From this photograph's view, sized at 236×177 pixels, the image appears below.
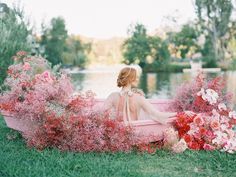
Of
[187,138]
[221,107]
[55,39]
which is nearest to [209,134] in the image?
[187,138]

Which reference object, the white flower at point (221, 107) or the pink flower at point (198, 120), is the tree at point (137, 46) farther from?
the pink flower at point (198, 120)

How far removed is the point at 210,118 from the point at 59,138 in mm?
1970

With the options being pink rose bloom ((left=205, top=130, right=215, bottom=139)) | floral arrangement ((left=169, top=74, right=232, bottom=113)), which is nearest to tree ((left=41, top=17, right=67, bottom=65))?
floral arrangement ((left=169, top=74, right=232, bottom=113))

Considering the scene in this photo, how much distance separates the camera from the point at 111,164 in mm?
5266

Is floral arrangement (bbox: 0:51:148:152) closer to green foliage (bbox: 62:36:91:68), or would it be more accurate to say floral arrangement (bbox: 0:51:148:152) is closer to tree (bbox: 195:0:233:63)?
tree (bbox: 195:0:233:63)

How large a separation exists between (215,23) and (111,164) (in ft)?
124

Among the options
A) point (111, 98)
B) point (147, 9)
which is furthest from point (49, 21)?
point (111, 98)

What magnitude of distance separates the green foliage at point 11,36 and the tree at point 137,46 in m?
29.7

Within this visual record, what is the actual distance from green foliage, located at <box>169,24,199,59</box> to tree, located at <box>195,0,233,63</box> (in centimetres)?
111

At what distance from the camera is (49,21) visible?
4441 centimetres

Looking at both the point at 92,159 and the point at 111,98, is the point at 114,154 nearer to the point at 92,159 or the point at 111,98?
the point at 92,159

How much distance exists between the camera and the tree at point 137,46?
143 ft

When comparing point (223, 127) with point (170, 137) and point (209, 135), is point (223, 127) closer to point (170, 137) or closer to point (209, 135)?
point (209, 135)

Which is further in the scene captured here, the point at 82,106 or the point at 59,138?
the point at 82,106
